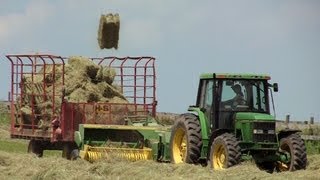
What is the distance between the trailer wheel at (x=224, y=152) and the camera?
12609mm

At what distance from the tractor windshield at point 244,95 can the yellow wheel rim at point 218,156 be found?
1040 millimetres

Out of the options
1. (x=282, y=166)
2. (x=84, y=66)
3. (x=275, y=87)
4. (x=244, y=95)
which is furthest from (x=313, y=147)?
(x=282, y=166)

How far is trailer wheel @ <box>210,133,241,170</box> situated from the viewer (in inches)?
496

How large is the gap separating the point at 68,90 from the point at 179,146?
16.4 ft

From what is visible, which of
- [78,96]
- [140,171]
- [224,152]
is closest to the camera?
[140,171]

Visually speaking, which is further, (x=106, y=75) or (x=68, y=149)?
(x=106, y=75)

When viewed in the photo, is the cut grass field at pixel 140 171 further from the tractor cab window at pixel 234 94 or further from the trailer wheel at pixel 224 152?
the tractor cab window at pixel 234 94

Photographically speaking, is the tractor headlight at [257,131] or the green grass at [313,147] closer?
the tractor headlight at [257,131]

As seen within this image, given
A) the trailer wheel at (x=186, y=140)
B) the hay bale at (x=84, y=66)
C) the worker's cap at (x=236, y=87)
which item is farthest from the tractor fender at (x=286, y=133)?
the hay bale at (x=84, y=66)

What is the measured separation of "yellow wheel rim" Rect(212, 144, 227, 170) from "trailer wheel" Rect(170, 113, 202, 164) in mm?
767

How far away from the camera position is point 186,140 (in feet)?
47.1

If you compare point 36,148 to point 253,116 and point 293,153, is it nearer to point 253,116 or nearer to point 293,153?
point 253,116

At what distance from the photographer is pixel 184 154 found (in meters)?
14.9

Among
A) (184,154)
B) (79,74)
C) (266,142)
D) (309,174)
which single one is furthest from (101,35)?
(309,174)
